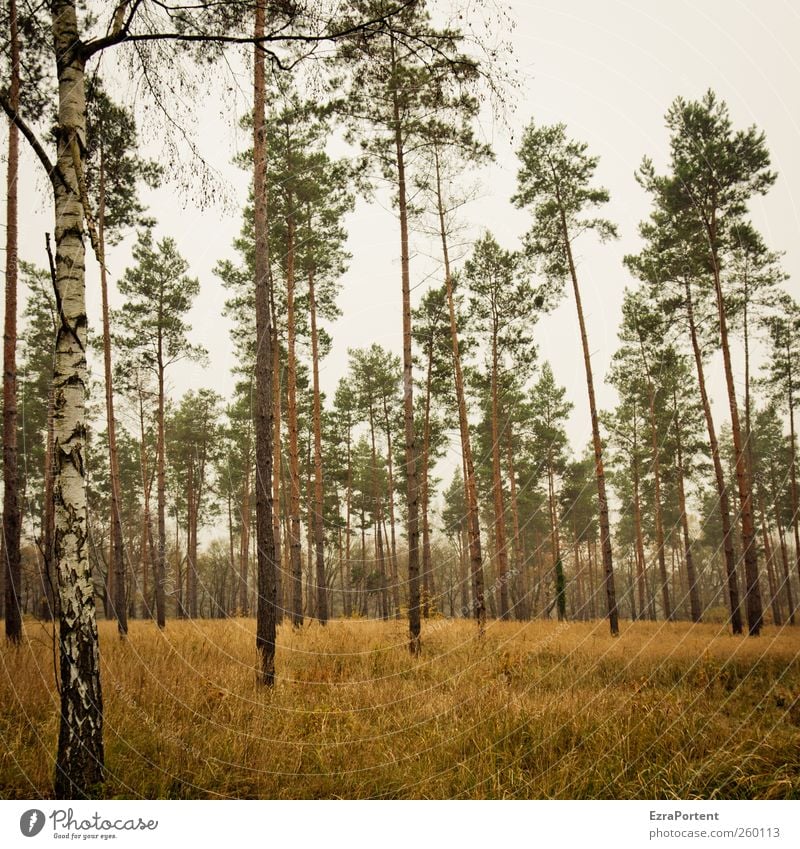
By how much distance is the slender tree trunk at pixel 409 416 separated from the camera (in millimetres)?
8344

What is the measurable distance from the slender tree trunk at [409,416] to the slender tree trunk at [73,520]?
5.53 m

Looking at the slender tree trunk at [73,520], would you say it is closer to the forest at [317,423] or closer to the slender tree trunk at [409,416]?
the forest at [317,423]

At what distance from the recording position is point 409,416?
900 centimetres

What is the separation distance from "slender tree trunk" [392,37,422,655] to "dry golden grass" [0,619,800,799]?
1.90m

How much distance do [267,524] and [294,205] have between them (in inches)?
382

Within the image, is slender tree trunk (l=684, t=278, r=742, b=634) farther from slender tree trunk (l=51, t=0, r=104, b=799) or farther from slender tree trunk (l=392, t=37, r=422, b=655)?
slender tree trunk (l=51, t=0, r=104, b=799)

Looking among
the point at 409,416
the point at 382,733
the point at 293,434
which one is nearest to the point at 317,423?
the point at 293,434

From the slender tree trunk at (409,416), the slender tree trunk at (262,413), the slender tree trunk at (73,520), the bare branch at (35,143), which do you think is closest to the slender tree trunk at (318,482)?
the slender tree trunk at (409,416)

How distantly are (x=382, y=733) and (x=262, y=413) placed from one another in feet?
12.9

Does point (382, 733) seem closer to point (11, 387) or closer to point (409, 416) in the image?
point (409, 416)

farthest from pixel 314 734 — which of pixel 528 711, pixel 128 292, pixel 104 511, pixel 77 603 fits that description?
pixel 104 511

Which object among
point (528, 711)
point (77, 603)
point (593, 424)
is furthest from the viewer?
point (593, 424)
